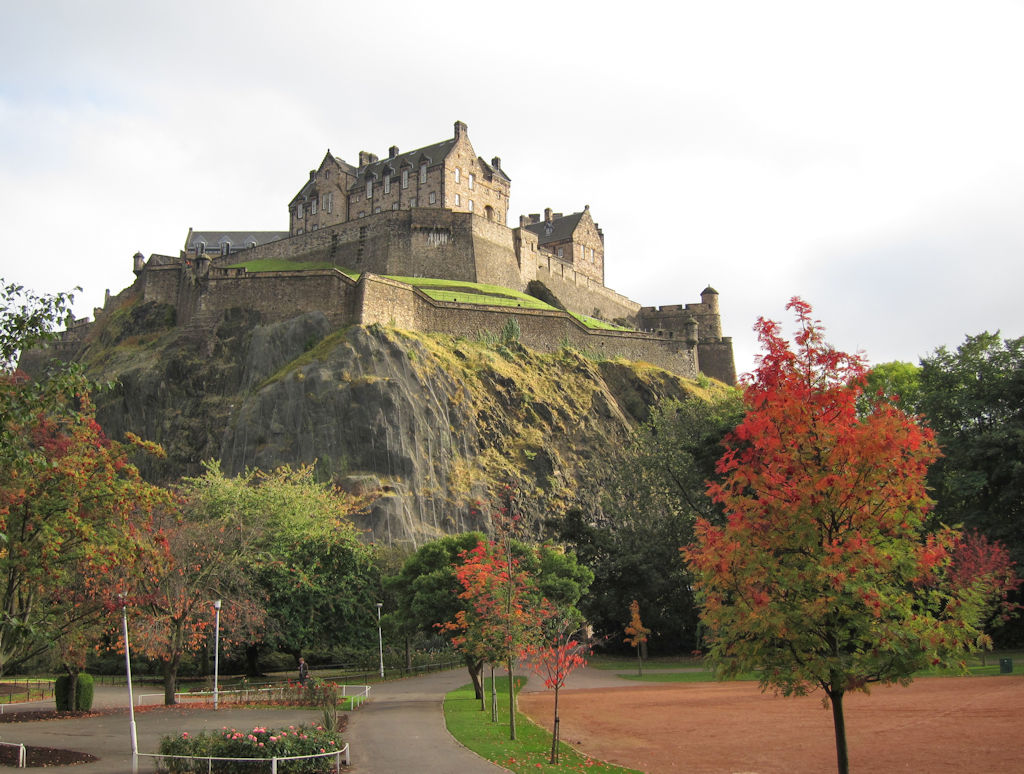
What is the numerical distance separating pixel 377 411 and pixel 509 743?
32.7m

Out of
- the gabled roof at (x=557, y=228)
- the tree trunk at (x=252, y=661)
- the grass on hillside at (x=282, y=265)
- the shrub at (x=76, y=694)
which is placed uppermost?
the gabled roof at (x=557, y=228)

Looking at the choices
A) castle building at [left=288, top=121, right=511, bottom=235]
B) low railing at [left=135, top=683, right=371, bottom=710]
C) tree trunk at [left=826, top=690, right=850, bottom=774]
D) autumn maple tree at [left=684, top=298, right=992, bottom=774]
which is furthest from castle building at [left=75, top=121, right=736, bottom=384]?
tree trunk at [left=826, top=690, right=850, bottom=774]

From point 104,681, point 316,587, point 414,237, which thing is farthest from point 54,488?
point 414,237

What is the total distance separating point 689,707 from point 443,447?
95.5ft

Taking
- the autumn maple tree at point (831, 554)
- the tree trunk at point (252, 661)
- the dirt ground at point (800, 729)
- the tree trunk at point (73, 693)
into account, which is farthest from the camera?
the tree trunk at point (252, 661)

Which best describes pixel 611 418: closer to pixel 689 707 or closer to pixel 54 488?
pixel 689 707

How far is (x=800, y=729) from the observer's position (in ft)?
71.2

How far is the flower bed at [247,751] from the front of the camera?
16.3 meters

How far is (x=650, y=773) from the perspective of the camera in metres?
17.5

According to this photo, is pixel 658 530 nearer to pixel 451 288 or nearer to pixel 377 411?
pixel 377 411

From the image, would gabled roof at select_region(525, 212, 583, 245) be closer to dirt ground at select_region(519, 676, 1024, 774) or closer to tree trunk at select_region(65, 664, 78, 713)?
dirt ground at select_region(519, 676, 1024, 774)

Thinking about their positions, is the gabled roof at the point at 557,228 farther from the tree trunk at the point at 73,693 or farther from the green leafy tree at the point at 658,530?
the tree trunk at the point at 73,693

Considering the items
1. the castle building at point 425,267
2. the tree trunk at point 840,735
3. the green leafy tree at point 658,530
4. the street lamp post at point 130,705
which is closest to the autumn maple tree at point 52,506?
the street lamp post at point 130,705

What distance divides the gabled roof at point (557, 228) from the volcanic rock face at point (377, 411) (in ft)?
80.3
